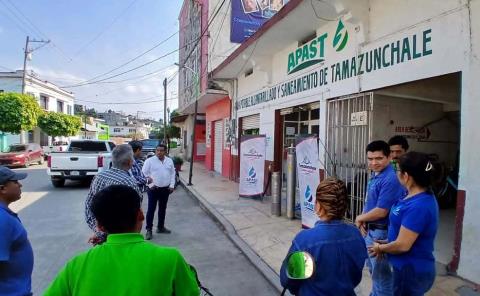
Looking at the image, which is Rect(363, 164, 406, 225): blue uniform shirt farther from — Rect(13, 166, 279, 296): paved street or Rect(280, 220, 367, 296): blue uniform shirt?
Rect(13, 166, 279, 296): paved street

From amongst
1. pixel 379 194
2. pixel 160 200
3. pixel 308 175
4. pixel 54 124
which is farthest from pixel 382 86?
pixel 54 124

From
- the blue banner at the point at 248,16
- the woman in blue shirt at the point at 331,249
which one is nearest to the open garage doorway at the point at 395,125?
the woman in blue shirt at the point at 331,249

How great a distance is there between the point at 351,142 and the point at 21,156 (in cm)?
2001

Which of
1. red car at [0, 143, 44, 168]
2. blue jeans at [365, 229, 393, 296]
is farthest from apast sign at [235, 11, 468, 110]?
red car at [0, 143, 44, 168]

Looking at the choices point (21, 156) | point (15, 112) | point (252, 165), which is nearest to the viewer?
point (252, 165)

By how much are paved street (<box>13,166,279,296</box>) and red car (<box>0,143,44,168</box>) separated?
36.4 ft

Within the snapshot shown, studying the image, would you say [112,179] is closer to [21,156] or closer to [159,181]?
[159,181]

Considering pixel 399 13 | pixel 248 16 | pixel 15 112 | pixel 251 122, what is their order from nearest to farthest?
1. pixel 399 13
2. pixel 251 122
3. pixel 248 16
4. pixel 15 112

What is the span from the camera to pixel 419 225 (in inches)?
89.7

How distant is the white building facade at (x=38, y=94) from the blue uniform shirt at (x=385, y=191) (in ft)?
112

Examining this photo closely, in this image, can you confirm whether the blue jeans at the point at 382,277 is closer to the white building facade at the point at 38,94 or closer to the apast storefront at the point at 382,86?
the apast storefront at the point at 382,86

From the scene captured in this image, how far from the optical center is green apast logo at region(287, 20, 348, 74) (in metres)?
6.62

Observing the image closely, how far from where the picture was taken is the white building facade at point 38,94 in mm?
33531

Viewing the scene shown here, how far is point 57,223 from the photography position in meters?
7.43
